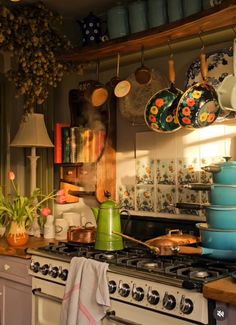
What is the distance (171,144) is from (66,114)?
101cm

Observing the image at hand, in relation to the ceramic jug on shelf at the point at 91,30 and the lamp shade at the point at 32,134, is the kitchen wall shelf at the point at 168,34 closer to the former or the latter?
the ceramic jug on shelf at the point at 91,30

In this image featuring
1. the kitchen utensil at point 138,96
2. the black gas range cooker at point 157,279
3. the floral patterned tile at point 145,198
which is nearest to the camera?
the black gas range cooker at point 157,279

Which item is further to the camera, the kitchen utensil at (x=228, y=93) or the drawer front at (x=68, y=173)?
the drawer front at (x=68, y=173)

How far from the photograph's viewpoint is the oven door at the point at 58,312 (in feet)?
5.58

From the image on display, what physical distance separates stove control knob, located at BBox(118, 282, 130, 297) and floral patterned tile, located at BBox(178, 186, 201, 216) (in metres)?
0.72

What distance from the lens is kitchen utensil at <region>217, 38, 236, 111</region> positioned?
1.90 metres

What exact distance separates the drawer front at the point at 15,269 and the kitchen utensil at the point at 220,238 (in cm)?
104

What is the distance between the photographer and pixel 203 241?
1.95 metres

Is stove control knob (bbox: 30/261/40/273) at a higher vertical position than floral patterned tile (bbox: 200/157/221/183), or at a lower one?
lower

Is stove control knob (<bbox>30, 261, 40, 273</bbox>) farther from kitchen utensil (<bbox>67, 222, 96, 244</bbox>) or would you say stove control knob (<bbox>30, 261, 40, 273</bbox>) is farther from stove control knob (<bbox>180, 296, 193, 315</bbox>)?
stove control knob (<bbox>180, 296, 193, 315</bbox>)

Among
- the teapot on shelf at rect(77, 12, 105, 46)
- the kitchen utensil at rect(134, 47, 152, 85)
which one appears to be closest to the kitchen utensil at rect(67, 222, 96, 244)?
the kitchen utensil at rect(134, 47, 152, 85)

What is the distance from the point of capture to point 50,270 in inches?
85.7

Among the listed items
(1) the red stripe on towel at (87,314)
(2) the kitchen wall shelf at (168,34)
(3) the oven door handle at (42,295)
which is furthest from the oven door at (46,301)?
(2) the kitchen wall shelf at (168,34)

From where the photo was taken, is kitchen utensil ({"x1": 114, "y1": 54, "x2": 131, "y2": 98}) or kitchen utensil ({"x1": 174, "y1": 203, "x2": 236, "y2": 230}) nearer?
kitchen utensil ({"x1": 174, "y1": 203, "x2": 236, "y2": 230})
